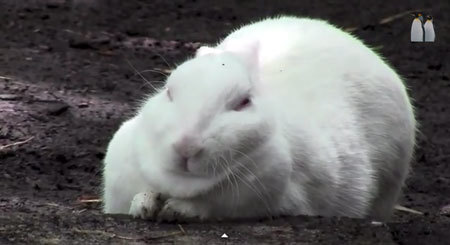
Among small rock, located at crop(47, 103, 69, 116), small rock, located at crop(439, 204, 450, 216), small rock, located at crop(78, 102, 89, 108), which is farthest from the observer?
small rock, located at crop(78, 102, 89, 108)

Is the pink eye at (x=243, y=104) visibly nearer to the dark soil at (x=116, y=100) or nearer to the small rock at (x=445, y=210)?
the dark soil at (x=116, y=100)

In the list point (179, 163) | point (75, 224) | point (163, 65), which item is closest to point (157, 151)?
point (179, 163)

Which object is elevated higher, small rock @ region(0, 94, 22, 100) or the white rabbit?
the white rabbit

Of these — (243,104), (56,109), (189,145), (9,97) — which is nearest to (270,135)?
(243,104)

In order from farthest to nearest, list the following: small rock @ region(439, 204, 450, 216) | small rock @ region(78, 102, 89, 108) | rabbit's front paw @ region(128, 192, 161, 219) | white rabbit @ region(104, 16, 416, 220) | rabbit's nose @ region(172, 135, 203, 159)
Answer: small rock @ region(78, 102, 89, 108), small rock @ region(439, 204, 450, 216), rabbit's front paw @ region(128, 192, 161, 219), white rabbit @ region(104, 16, 416, 220), rabbit's nose @ region(172, 135, 203, 159)

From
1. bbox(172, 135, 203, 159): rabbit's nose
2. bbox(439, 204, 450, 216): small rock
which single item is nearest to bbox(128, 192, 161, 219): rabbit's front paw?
bbox(172, 135, 203, 159): rabbit's nose

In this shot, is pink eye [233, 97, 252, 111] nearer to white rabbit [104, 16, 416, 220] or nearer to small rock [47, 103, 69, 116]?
white rabbit [104, 16, 416, 220]

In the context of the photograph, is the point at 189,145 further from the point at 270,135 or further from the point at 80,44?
the point at 80,44
